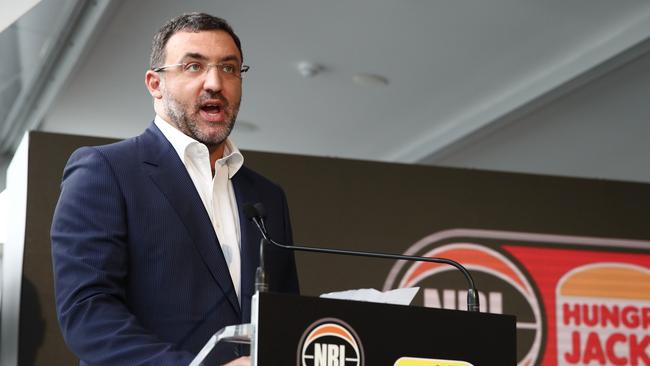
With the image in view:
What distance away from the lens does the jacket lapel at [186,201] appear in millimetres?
2010

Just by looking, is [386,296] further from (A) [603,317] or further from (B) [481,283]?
(A) [603,317]

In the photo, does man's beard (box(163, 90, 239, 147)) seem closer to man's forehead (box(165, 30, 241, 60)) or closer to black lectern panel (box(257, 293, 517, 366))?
man's forehead (box(165, 30, 241, 60))

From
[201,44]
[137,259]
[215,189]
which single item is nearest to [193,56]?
[201,44]

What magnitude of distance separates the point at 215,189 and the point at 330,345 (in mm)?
741

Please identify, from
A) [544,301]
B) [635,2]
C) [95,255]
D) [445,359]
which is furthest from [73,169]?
[635,2]

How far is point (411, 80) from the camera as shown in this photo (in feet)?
22.8

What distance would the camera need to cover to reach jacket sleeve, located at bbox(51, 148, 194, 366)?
5.74ft

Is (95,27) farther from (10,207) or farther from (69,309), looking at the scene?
(69,309)

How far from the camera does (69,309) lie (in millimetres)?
1815

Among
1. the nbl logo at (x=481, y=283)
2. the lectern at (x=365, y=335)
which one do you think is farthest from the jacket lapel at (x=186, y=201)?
the nbl logo at (x=481, y=283)

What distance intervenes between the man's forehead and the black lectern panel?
796 millimetres

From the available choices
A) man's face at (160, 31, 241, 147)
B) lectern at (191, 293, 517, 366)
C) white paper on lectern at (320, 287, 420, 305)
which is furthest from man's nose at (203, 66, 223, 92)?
lectern at (191, 293, 517, 366)

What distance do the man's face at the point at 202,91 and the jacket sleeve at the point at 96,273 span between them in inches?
8.7

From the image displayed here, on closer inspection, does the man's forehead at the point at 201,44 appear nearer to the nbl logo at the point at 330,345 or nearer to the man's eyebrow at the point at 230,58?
the man's eyebrow at the point at 230,58
